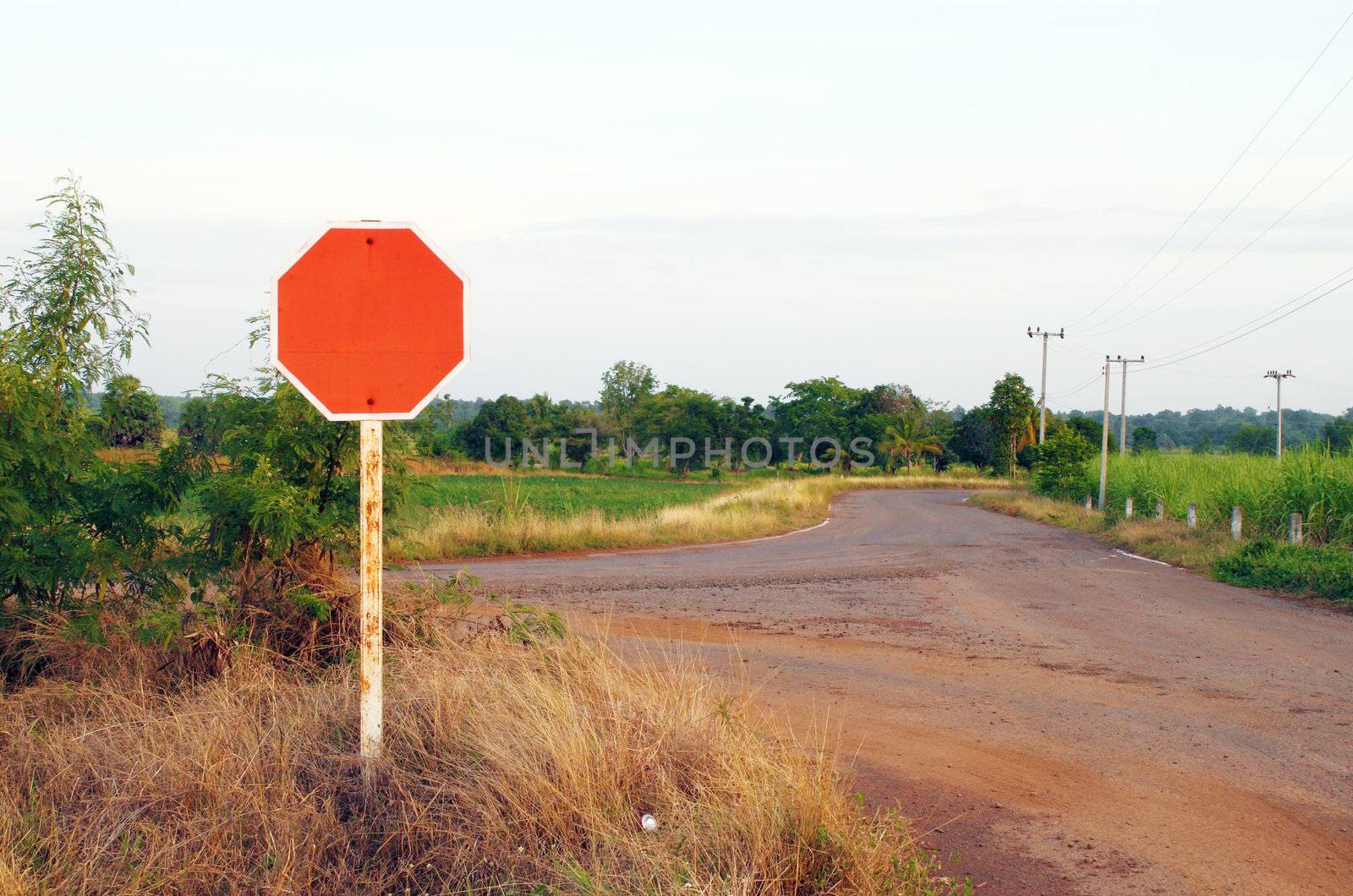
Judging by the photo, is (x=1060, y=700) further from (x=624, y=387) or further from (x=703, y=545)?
(x=624, y=387)

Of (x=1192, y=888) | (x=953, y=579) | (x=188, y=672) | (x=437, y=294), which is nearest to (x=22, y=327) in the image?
(x=188, y=672)

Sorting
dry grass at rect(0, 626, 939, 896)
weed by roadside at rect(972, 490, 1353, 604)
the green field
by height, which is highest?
dry grass at rect(0, 626, 939, 896)

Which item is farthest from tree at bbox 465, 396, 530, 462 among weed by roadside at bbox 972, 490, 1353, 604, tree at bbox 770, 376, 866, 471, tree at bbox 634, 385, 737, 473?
weed by roadside at bbox 972, 490, 1353, 604

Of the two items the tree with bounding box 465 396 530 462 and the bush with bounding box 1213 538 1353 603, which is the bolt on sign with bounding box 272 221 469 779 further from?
the tree with bounding box 465 396 530 462

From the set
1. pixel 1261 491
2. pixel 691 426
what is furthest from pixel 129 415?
pixel 691 426

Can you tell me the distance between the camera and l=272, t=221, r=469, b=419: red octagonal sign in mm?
4812

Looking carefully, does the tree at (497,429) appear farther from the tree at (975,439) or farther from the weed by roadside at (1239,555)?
the weed by roadside at (1239,555)

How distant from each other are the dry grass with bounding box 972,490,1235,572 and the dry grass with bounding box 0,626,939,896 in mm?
15456

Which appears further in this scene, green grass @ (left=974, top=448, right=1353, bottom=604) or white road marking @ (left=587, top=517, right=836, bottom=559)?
white road marking @ (left=587, top=517, right=836, bottom=559)

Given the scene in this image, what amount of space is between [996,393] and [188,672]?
226 ft

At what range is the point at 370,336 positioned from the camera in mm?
4871

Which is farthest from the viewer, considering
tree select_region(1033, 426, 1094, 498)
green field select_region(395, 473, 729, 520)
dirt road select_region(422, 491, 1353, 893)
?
tree select_region(1033, 426, 1094, 498)

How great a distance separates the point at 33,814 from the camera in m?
4.25

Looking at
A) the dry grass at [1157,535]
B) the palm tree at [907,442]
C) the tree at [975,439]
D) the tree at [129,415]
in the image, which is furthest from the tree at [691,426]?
the tree at [129,415]
